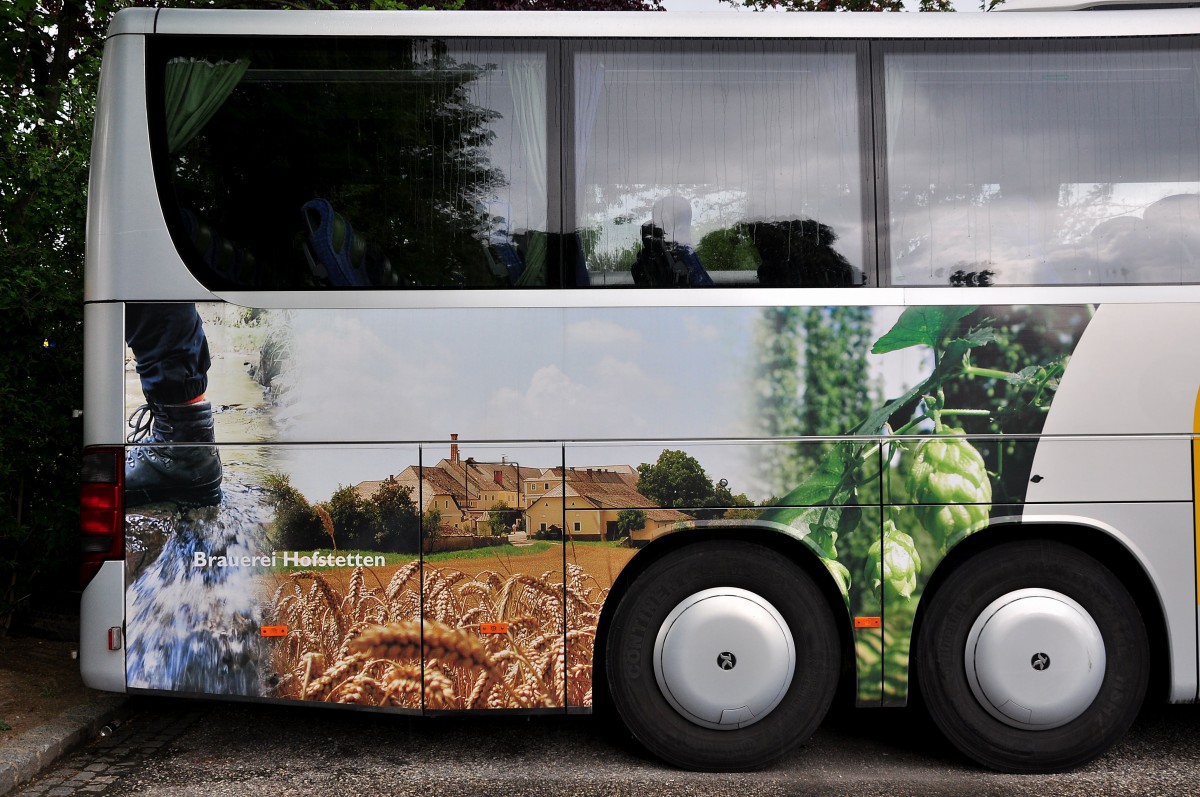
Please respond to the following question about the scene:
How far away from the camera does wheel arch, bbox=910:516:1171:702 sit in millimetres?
4020

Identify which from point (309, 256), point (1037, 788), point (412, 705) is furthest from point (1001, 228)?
point (412, 705)

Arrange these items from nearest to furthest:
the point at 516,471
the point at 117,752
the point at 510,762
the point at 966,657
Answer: the point at 516,471 < the point at 966,657 < the point at 510,762 < the point at 117,752

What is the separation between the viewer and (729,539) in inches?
162

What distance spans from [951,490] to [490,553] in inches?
83.3

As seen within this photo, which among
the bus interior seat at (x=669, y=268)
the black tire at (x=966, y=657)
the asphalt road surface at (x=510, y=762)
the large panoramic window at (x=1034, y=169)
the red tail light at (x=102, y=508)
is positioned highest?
the large panoramic window at (x=1034, y=169)

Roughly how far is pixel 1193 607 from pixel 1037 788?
3.59 ft

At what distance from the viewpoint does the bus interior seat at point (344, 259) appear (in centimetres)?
401

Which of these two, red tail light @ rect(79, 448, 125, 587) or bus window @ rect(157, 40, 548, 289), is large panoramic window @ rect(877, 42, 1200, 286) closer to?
bus window @ rect(157, 40, 548, 289)

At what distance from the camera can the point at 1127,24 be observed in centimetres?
412

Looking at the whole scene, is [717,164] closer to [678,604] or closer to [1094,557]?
[678,604]

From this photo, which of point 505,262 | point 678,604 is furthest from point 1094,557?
point 505,262

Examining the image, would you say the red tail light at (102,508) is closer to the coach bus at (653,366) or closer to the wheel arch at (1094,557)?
the coach bus at (653,366)

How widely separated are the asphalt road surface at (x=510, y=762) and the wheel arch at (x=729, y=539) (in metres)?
0.45

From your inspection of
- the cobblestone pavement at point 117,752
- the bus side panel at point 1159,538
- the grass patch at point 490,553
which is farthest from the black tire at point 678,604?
the cobblestone pavement at point 117,752
